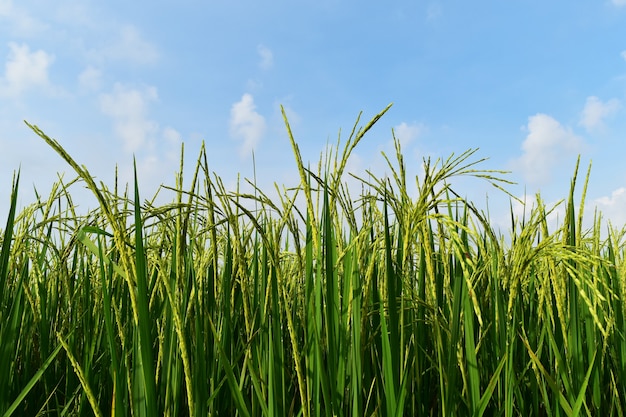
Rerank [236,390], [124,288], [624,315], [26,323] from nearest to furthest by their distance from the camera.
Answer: [236,390]
[124,288]
[624,315]
[26,323]

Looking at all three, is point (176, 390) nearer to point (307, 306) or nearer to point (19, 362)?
point (307, 306)

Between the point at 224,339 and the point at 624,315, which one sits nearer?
the point at 224,339

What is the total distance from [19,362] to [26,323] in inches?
9.9

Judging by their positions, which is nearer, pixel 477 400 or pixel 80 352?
pixel 477 400

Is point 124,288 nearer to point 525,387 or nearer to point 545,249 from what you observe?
point 545,249

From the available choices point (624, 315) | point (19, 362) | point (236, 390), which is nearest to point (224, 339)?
point (236, 390)

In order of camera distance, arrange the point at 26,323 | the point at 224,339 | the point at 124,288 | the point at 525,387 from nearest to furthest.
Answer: the point at 224,339 → the point at 124,288 → the point at 525,387 → the point at 26,323

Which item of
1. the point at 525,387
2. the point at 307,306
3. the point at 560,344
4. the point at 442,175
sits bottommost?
the point at 525,387

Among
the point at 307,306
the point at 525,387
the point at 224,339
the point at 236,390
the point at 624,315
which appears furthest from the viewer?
the point at 624,315

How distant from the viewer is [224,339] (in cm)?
170

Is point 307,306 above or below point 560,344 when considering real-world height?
above


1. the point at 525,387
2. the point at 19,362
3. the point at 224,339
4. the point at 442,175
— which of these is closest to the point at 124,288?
the point at 224,339

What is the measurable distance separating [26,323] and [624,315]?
285cm

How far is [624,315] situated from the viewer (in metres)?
2.34
